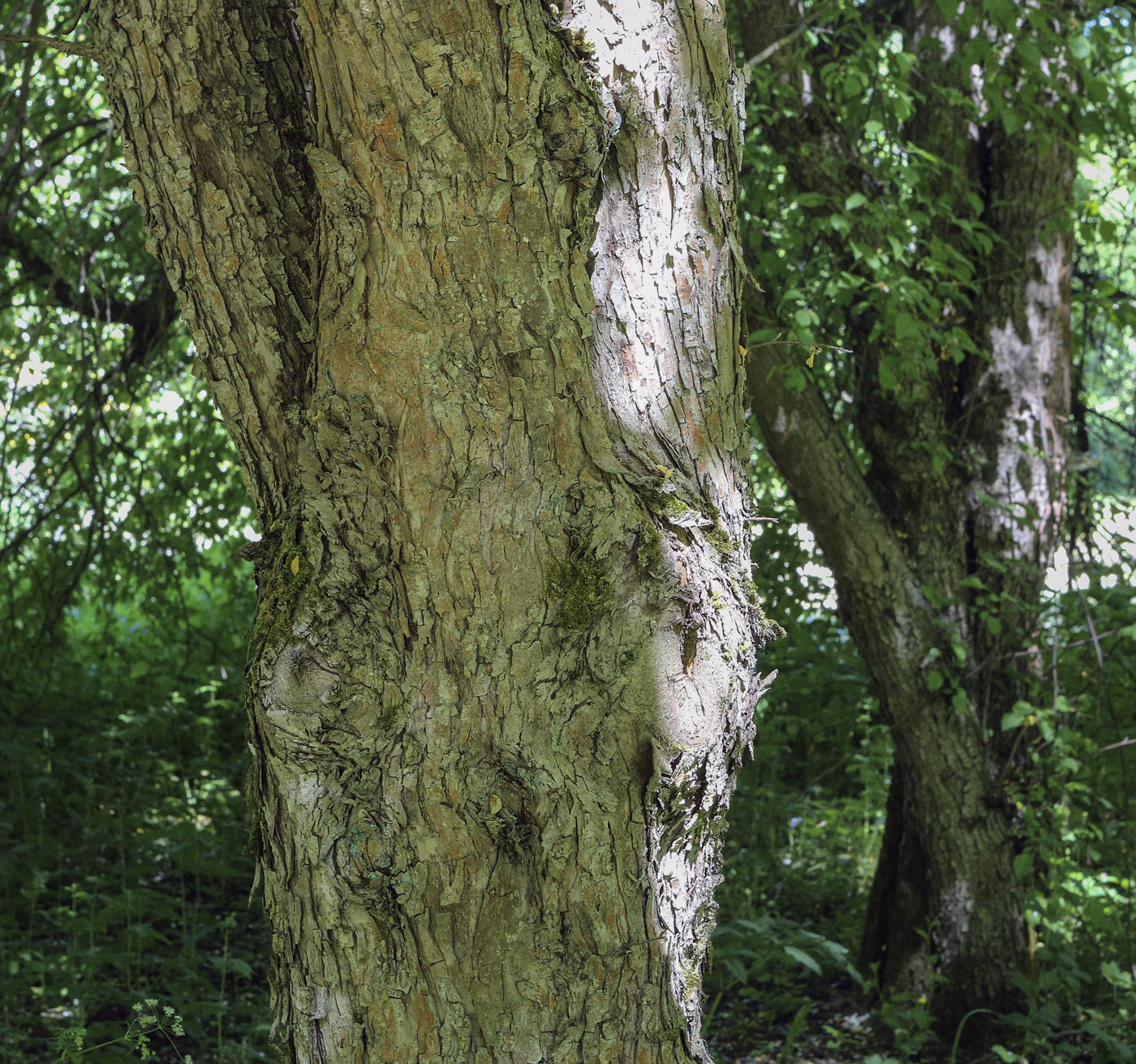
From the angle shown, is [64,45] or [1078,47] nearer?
[64,45]

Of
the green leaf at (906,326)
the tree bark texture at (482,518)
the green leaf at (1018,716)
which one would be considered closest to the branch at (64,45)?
the tree bark texture at (482,518)

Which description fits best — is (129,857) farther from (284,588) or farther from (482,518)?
(482,518)

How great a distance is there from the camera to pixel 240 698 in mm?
5812

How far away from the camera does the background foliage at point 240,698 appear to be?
330 centimetres

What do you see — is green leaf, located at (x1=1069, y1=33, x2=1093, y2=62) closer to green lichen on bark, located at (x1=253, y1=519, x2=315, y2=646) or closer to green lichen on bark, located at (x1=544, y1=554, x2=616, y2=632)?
green lichen on bark, located at (x1=544, y1=554, x2=616, y2=632)

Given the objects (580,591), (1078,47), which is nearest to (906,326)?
A: (1078,47)

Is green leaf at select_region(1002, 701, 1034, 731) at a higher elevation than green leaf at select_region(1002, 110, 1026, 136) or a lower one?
lower

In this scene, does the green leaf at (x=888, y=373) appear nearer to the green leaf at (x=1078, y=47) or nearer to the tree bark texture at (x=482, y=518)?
the green leaf at (x=1078, y=47)

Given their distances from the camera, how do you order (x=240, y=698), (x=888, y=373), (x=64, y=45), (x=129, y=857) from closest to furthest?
(x=64, y=45) < (x=888, y=373) < (x=129, y=857) < (x=240, y=698)

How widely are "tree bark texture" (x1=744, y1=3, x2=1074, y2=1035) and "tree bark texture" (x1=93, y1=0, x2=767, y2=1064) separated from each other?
85.3 inches

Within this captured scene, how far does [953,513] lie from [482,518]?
281 centimetres

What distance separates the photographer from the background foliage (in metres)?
3.30

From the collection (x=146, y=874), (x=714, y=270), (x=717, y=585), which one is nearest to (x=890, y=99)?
(x=714, y=270)

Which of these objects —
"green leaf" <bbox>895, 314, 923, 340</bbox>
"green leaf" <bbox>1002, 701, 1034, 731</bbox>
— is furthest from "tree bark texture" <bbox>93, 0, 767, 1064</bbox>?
"green leaf" <bbox>1002, 701, 1034, 731</bbox>
